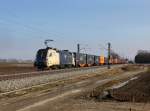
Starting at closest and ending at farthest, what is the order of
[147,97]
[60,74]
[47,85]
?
[147,97] < [47,85] < [60,74]

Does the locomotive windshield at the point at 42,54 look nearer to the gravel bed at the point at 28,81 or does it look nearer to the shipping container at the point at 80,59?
the gravel bed at the point at 28,81

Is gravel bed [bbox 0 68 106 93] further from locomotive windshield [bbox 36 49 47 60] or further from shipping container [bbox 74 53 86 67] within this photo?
shipping container [bbox 74 53 86 67]

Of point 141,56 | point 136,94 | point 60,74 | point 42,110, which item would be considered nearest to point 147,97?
point 136,94

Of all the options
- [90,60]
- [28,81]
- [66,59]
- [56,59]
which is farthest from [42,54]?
[90,60]

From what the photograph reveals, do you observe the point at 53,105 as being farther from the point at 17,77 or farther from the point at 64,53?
the point at 64,53

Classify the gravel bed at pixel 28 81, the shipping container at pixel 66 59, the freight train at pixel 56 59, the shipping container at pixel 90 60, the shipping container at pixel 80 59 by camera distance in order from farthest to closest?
the shipping container at pixel 90 60
the shipping container at pixel 80 59
the shipping container at pixel 66 59
the freight train at pixel 56 59
the gravel bed at pixel 28 81

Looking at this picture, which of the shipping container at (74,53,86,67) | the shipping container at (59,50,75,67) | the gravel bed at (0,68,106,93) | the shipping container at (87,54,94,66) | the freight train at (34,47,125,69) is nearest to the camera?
the gravel bed at (0,68,106,93)

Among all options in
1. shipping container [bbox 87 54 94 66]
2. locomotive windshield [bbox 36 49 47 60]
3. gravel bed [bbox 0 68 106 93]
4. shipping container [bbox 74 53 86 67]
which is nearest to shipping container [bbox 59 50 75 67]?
shipping container [bbox 74 53 86 67]

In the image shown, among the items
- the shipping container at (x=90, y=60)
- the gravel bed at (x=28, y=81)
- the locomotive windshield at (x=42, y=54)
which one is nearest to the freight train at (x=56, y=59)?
the locomotive windshield at (x=42, y=54)

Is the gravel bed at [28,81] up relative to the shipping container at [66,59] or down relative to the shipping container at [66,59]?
down

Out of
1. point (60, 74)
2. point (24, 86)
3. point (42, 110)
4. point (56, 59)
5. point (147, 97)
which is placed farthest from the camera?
point (56, 59)

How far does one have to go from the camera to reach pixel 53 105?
21203mm

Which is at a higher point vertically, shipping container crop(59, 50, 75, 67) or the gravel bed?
shipping container crop(59, 50, 75, 67)

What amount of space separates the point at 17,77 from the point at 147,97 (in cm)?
1511
